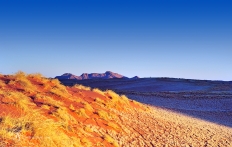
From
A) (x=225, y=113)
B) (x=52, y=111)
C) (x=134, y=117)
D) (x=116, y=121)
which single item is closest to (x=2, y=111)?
(x=52, y=111)

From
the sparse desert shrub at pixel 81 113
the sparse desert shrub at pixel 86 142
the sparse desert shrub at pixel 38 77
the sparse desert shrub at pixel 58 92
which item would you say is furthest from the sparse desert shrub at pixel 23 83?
the sparse desert shrub at pixel 86 142

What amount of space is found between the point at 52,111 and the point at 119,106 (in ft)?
22.5

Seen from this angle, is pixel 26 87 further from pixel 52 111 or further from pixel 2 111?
pixel 2 111

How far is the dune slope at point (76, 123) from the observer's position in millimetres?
6858

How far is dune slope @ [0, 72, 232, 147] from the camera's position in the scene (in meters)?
6.86

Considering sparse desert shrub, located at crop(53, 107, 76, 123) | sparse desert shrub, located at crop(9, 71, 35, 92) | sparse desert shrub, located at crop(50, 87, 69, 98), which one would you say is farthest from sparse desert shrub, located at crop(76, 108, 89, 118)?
sparse desert shrub, located at crop(9, 71, 35, 92)

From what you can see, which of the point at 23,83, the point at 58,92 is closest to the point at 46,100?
the point at 58,92

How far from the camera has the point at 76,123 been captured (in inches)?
406

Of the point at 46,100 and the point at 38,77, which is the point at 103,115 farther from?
the point at 38,77

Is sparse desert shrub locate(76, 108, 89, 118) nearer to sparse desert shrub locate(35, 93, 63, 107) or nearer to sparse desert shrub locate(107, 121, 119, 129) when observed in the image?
sparse desert shrub locate(35, 93, 63, 107)

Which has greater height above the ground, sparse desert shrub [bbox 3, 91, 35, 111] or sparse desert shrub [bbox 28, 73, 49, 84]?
sparse desert shrub [bbox 28, 73, 49, 84]

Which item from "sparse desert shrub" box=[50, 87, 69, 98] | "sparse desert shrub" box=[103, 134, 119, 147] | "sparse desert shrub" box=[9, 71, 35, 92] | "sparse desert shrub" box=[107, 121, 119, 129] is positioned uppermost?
"sparse desert shrub" box=[9, 71, 35, 92]

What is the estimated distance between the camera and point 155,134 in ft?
41.8

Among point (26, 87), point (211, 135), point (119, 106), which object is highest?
point (26, 87)
